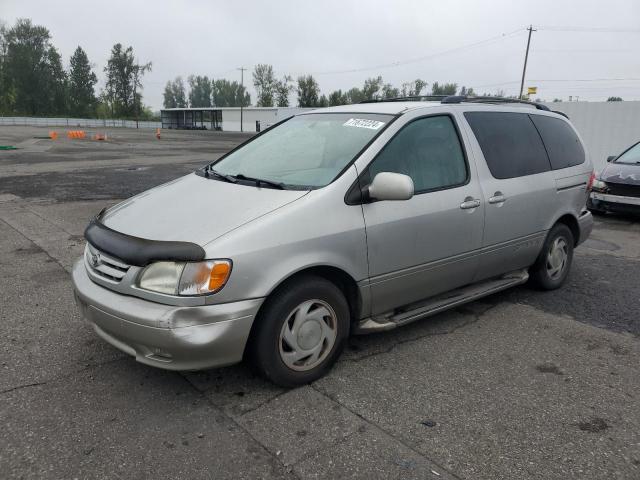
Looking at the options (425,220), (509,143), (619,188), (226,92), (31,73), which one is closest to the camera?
(425,220)

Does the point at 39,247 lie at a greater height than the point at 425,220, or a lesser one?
lesser

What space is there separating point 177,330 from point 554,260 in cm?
382

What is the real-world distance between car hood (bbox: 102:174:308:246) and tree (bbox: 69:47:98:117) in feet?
336

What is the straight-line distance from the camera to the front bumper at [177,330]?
8.59 ft

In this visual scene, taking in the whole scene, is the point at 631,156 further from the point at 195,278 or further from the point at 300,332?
the point at 195,278

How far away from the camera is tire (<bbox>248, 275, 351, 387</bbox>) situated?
2.86m

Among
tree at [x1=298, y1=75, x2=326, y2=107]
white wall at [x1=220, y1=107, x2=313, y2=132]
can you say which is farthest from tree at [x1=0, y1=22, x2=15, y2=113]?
tree at [x1=298, y1=75, x2=326, y2=107]

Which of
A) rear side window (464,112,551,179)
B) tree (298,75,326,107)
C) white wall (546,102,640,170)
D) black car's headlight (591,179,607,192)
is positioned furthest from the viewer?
tree (298,75,326,107)

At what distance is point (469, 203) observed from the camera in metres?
3.80

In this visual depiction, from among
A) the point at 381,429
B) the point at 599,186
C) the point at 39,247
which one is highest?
the point at 599,186

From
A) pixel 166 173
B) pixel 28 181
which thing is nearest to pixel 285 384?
pixel 28 181

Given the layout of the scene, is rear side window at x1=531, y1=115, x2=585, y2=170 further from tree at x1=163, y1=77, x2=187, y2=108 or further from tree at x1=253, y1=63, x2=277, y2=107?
tree at x1=163, y1=77, x2=187, y2=108

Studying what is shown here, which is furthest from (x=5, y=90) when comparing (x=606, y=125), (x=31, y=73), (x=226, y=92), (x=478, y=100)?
(x=478, y=100)

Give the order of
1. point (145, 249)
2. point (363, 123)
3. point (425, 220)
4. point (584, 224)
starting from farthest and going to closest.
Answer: point (584, 224)
point (363, 123)
point (425, 220)
point (145, 249)
